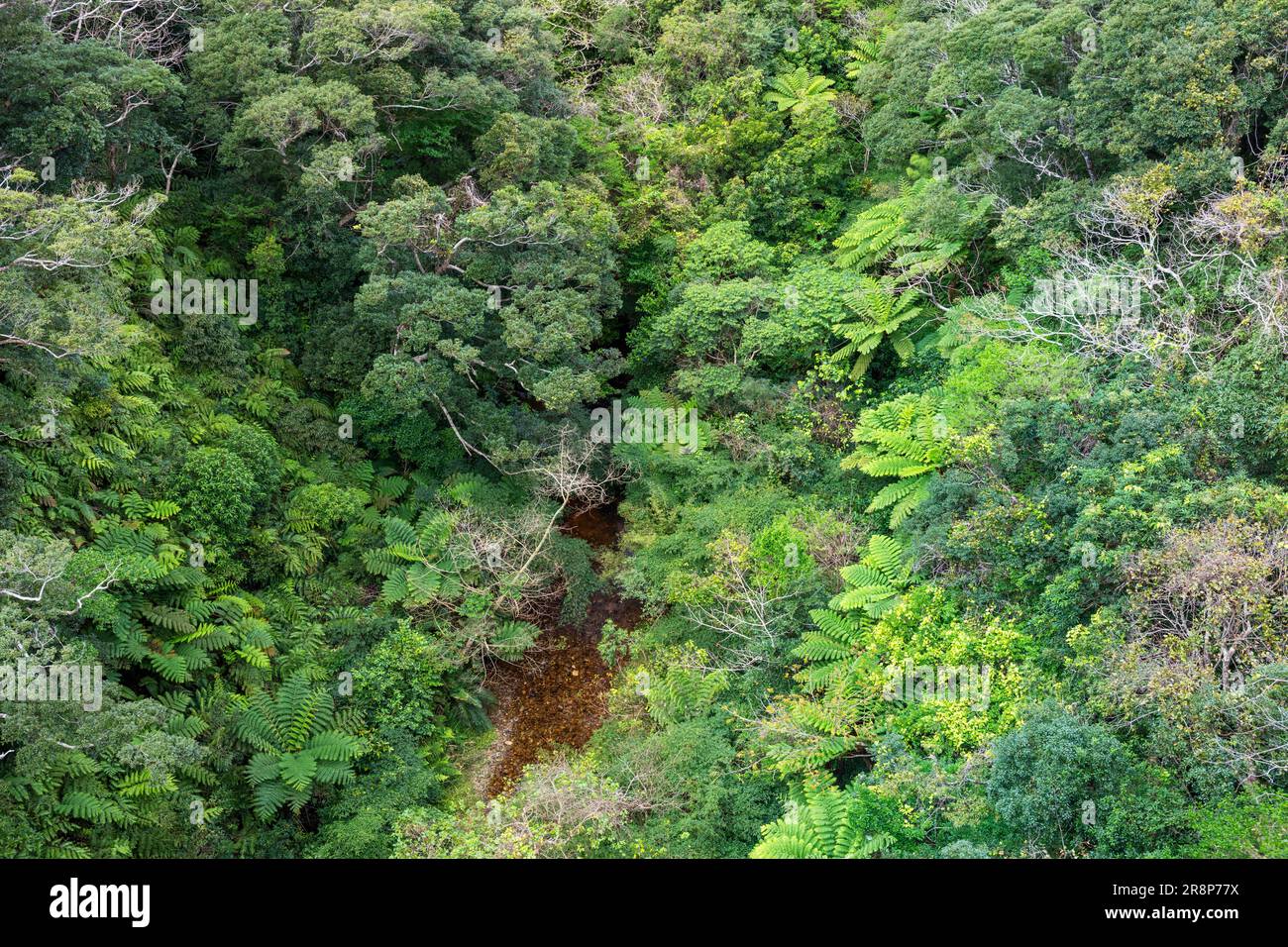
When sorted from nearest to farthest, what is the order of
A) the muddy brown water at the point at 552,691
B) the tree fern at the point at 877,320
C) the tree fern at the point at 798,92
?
1. the muddy brown water at the point at 552,691
2. the tree fern at the point at 877,320
3. the tree fern at the point at 798,92

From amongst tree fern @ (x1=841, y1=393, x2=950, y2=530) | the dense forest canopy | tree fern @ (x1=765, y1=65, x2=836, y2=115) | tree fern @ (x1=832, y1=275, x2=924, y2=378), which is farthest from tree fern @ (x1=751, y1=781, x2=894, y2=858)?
tree fern @ (x1=765, y1=65, x2=836, y2=115)

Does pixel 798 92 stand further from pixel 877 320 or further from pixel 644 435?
pixel 644 435

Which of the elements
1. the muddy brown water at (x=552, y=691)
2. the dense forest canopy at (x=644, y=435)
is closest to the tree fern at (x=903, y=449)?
the dense forest canopy at (x=644, y=435)

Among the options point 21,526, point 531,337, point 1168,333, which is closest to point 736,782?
point 531,337

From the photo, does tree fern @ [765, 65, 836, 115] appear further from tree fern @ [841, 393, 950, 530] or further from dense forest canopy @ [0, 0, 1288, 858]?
tree fern @ [841, 393, 950, 530]

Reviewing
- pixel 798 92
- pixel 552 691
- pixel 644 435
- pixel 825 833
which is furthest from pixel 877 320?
pixel 825 833

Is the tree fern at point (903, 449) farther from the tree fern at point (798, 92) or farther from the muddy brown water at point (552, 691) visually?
the tree fern at point (798, 92)

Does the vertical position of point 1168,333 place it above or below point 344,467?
above

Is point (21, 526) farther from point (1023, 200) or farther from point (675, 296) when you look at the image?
point (1023, 200)
